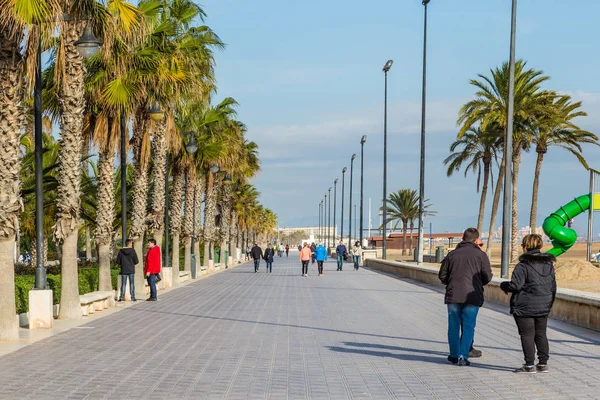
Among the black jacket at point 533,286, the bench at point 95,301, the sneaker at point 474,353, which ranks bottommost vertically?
the bench at point 95,301

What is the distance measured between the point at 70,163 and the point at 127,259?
505 cm

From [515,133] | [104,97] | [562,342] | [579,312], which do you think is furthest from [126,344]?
[515,133]

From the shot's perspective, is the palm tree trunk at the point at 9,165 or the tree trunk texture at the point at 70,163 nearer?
the palm tree trunk at the point at 9,165

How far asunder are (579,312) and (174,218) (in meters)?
24.4

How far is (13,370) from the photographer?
10586mm

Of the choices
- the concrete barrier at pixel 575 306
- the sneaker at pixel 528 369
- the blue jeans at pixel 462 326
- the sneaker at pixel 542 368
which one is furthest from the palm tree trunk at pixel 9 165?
the concrete barrier at pixel 575 306

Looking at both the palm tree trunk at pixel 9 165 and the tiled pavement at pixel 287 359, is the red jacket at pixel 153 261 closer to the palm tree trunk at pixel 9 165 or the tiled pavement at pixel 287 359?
the tiled pavement at pixel 287 359

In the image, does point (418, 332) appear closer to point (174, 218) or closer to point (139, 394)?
point (139, 394)

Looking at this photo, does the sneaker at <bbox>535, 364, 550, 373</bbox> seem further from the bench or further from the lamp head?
the lamp head

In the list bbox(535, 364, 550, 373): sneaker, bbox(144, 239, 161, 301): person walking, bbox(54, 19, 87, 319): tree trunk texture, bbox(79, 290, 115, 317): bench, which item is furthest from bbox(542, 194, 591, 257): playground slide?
bbox(535, 364, 550, 373): sneaker

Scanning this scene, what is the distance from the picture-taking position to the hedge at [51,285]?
→ 1750cm

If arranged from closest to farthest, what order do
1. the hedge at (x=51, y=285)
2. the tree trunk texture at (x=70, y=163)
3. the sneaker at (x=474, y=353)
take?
the sneaker at (x=474, y=353) → the hedge at (x=51, y=285) → the tree trunk texture at (x=70, y=163)

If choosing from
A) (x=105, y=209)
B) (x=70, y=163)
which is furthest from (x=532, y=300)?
(x=105, y=209)

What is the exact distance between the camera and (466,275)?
11.0 m
